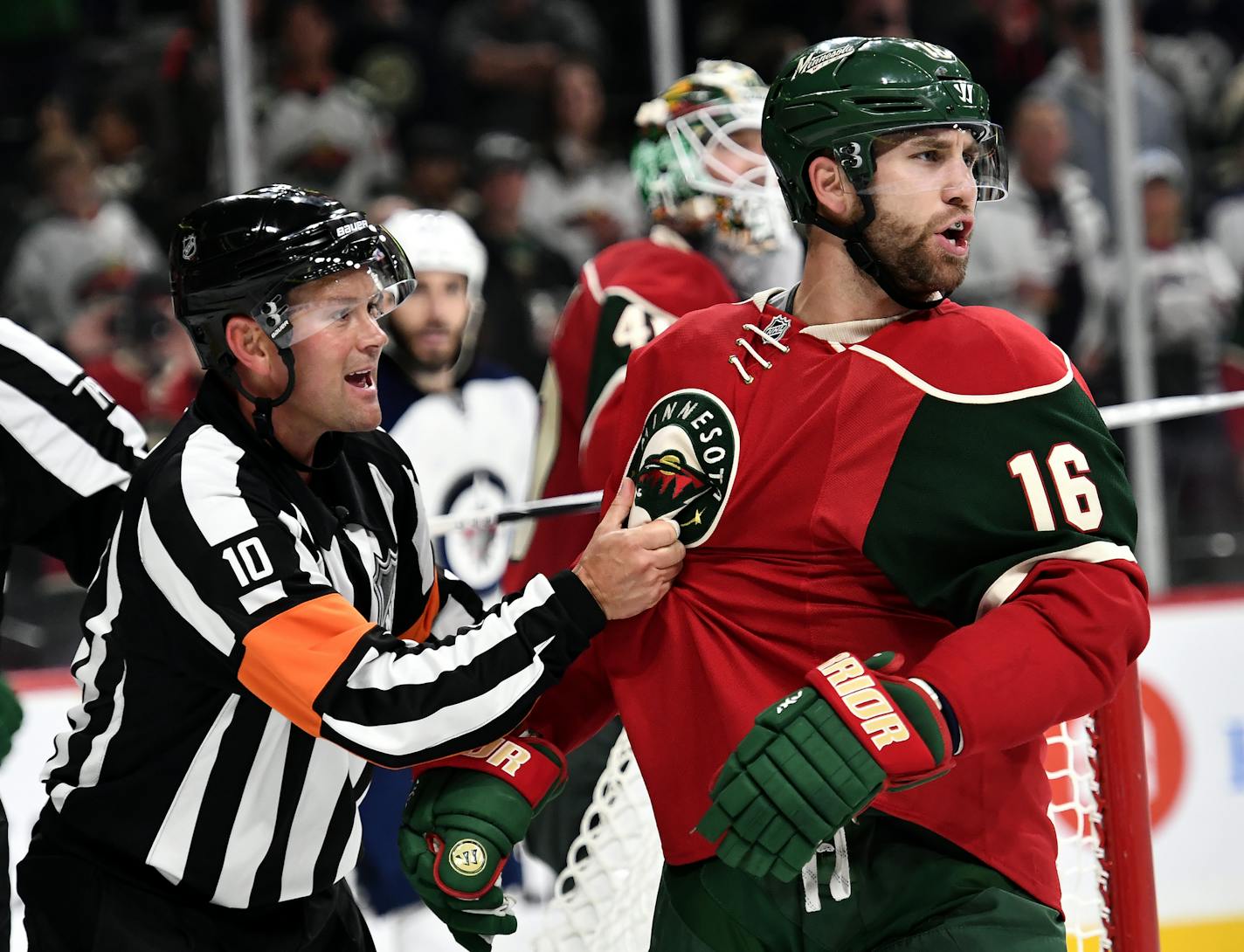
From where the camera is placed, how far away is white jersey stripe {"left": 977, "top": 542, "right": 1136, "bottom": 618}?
5.75ft

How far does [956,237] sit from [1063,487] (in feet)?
1.07

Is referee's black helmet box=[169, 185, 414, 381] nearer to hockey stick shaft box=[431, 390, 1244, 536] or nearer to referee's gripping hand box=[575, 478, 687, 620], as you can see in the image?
referee's gripping hand box=[575, 478, 687, 620]

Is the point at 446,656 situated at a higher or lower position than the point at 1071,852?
higher

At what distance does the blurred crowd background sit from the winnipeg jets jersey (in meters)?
1.32

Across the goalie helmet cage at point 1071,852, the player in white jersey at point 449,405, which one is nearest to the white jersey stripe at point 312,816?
the goalie helmet cage at point 1071,852

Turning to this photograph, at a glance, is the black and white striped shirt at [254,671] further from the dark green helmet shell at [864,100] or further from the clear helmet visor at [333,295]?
the dark green helmet shell at [864,100]

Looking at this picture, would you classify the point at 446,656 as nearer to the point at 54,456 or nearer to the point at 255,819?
the point at 255,819

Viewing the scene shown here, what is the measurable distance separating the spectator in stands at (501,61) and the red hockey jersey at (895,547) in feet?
16.8

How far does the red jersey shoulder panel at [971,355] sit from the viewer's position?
182cm

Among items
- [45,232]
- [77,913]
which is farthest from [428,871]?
[45,232]

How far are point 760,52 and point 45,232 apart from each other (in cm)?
286

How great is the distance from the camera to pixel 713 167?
3.33 metres

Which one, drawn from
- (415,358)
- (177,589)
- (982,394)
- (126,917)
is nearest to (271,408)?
(177,589)

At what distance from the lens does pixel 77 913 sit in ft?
6.80
